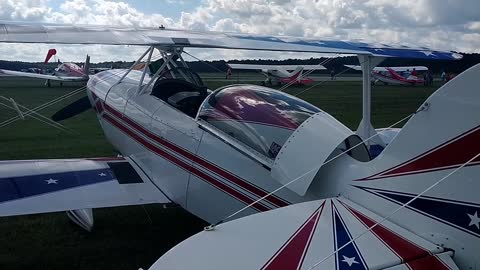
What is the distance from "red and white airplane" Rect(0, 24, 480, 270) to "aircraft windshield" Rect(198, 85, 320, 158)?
0.01 metres

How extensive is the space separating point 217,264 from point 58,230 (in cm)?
383

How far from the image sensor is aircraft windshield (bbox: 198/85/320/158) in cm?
379

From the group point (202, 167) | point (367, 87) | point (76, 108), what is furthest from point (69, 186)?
point (76, 108)

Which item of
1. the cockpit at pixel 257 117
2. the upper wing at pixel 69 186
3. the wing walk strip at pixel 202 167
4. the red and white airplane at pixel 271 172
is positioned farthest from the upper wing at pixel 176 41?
the upper wing at pixel 69 186

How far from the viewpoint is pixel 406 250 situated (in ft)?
7.77

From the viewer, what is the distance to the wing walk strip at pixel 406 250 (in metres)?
2.26

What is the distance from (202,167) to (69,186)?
1383 millimetres

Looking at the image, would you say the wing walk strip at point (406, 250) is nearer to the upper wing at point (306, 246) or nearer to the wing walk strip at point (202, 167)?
the upper wing at point (306, 246)

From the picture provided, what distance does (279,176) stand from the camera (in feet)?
11.4

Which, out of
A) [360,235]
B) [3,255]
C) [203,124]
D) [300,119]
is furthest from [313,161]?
[3,255]

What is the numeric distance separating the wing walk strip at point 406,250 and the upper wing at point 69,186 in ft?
8.86

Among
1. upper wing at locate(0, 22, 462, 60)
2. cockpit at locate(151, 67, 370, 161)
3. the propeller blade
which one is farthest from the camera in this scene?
the propeller blade

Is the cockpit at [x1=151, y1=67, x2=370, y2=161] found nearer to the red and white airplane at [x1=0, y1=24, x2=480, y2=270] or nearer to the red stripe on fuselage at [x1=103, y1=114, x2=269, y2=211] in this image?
the red and white airplane at [x1=0, y1=24, x2=480, y2=270]

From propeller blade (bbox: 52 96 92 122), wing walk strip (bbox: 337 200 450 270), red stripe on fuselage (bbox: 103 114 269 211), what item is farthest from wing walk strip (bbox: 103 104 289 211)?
propeller blade (bbox: 52 96 92 122)
